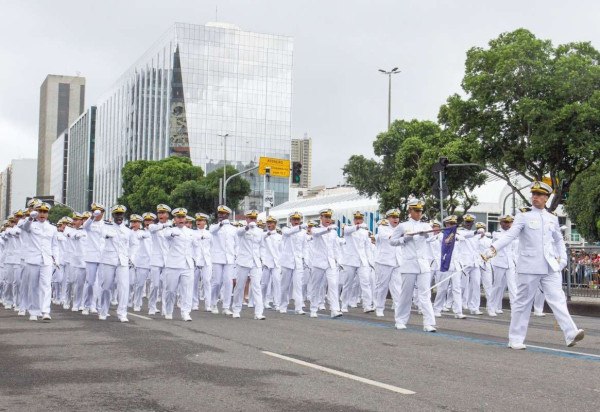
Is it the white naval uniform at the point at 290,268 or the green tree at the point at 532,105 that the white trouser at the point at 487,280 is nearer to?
the white naval uniform at the point at 290,268

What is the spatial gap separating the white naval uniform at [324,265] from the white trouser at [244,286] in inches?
53.6

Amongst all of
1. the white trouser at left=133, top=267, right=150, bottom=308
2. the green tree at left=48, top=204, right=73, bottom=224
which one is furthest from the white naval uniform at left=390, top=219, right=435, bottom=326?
the green tree at left=48, top=204, right=73, bottom=224

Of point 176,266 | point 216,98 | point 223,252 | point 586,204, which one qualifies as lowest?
point 176,266

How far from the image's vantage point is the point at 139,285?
20.0 m

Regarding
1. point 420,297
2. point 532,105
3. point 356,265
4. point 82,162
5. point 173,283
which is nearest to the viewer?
point 420,297

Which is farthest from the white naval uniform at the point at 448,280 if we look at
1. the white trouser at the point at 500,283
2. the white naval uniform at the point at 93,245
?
the white naval uniform at the point at 93,245

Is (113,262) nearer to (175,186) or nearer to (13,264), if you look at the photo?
(13,264)

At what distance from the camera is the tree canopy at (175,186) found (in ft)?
233

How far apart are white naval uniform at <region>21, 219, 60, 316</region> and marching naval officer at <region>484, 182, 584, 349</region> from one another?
328 inches

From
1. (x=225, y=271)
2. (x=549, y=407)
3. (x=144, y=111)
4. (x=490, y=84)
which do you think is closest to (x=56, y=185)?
(x=144, y=111)

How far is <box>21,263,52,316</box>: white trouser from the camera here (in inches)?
611

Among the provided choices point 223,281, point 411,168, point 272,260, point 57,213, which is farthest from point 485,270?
point 57,213

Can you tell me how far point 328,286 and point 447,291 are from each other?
11.4 ft

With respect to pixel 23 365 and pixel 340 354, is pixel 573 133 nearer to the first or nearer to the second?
pixel 340 354
